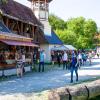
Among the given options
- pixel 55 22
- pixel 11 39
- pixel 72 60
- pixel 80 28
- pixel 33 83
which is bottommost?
pixel 33 83

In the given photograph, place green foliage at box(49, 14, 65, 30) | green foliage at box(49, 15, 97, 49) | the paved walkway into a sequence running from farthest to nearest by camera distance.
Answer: green foliage at box(49, 14, 65, 30) < green foliage at box(49, 15, 97, 49) < the paved walkway

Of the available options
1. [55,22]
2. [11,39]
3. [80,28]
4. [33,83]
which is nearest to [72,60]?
[33,83]

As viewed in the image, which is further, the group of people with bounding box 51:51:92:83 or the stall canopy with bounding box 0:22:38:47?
the stall canopy with bounding box 0:22:38:47

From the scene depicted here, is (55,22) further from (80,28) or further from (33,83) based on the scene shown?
(33,83)

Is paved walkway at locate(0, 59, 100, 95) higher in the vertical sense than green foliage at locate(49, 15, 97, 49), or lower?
lower

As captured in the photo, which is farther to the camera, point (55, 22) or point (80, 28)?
point (55, 22)

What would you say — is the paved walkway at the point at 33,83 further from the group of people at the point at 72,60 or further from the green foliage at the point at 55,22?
the green foliage at the point at 55,22

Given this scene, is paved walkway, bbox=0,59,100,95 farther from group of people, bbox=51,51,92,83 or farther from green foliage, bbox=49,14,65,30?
green foliage, bbox=49,14,65,30

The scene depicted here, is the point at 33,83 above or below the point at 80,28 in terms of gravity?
below

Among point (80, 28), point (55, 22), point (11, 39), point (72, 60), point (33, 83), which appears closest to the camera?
point (33, 83)

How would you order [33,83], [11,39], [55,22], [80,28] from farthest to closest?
[55,22], [80,28], [11,39], [33,83]

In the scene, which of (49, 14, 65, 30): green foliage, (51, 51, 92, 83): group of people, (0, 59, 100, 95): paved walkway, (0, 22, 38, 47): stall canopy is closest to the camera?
(0, 59, 100, 95): paved walkway

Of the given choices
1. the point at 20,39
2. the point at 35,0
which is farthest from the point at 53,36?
the point at 20,39

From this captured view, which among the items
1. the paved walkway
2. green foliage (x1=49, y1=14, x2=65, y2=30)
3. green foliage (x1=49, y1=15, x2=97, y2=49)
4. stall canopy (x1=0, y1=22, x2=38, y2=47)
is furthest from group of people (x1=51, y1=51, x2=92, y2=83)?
green foliage (x1=49, y1=14, x2=65, y2=30)
